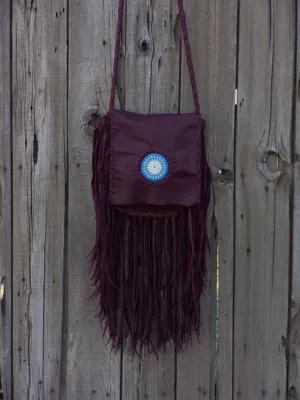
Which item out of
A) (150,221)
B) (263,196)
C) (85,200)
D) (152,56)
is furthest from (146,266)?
(152,56)

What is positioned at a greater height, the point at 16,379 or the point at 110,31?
the point at 110,31

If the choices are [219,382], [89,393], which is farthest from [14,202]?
[219,382]

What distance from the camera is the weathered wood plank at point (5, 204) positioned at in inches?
79.0

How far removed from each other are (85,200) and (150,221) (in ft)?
0.80

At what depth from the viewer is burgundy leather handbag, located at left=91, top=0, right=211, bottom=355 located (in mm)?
1837

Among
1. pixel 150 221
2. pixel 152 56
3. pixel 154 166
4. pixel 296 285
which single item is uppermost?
pixel 152 56

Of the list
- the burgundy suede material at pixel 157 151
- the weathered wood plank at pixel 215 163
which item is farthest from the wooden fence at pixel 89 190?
Answer: the burgundy suede material at pixel 157 151

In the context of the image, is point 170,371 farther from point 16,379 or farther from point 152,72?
point 152,72

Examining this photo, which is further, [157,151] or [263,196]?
[263,196]

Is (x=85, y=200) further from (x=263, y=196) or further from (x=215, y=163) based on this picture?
(x=263, y=196)

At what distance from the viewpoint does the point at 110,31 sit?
6.45ft

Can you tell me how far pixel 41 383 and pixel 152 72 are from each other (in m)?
1.13

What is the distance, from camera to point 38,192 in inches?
80.0

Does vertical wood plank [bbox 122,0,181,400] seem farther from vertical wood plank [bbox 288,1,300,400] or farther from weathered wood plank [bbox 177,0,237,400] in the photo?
vertical wood plank [bbox 288,1,300,400]
